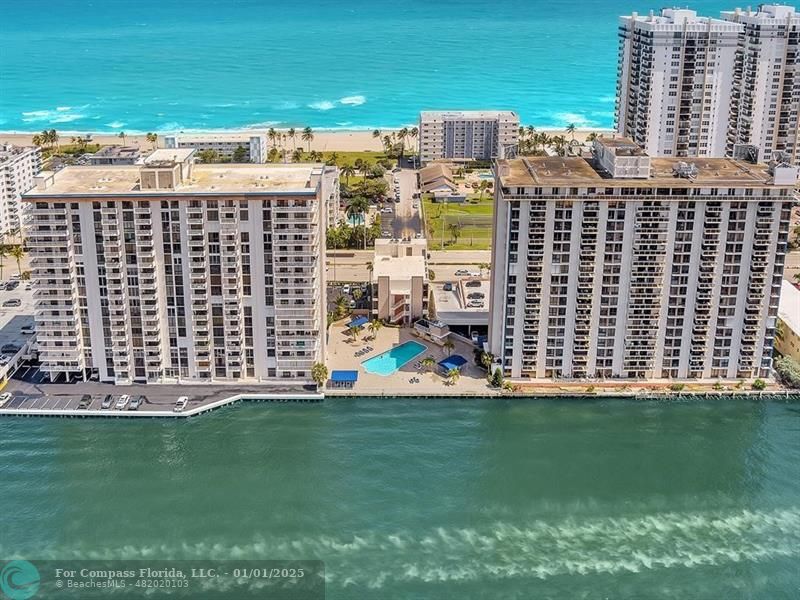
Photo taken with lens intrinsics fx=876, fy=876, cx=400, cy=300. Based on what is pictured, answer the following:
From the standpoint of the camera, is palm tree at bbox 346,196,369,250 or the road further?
palm tree at bbox 346,196,369,250

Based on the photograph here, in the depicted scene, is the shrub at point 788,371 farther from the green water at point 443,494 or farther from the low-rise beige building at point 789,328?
the green water at point 443,494

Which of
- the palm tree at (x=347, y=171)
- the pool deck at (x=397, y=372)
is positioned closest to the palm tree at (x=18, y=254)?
the pool deck at (x=397, y=372)

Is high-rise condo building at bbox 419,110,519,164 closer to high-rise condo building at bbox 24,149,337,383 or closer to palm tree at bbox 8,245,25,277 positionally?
palm tree at bbox 8,245,25,277

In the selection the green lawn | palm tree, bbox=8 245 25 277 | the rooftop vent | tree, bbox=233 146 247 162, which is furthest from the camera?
tree, bbox=233 146 247 162

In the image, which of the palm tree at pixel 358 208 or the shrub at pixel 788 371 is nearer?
the shrub at pixel 788 371

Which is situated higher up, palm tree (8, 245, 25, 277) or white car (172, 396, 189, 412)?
palm tree (8, 245, 25, 277)

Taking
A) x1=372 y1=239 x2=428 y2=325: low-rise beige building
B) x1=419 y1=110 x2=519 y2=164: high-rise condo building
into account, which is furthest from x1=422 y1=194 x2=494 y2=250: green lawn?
x1=372 y1=239 x2=428 y2=325: low-rise beige building

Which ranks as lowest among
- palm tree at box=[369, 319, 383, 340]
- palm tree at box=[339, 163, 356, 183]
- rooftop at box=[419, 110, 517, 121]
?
palm tree at box=[369, 319, 383, 340]
